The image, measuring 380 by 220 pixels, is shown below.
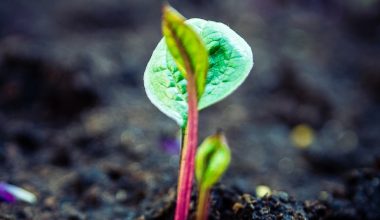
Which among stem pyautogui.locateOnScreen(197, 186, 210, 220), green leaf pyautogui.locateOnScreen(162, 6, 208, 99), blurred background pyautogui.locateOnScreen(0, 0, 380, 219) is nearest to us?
green leaf pyautogui.locateOnScreen(162, 6, 208, 99)

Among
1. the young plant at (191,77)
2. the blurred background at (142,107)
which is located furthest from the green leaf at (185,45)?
the blurred background at (142,107)

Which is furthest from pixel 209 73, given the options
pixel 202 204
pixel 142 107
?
pixel 142 107

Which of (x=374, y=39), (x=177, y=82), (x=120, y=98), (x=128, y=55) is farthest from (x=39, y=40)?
(x=374, y=39)

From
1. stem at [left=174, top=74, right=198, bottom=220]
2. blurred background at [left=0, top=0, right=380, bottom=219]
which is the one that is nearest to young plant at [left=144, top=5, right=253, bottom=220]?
stem at [left=174, top=74, right=198, bottom=220]

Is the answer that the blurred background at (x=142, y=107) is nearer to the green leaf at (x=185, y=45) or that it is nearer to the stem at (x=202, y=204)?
the stem at (x=202, y=204)

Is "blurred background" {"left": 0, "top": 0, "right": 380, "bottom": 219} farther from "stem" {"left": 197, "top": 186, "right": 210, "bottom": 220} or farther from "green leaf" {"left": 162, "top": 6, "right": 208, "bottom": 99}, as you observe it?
"green leaf" {"left": 162, "top": 6, "right": 208, "bottom": 99}

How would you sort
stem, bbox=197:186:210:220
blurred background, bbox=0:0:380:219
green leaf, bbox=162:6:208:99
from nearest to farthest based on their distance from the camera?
1. green leaf, bbox=162:6:208:99
2. stem, bbox=197:186:210:220
3. blurred background, bbox=0:0:380:219
